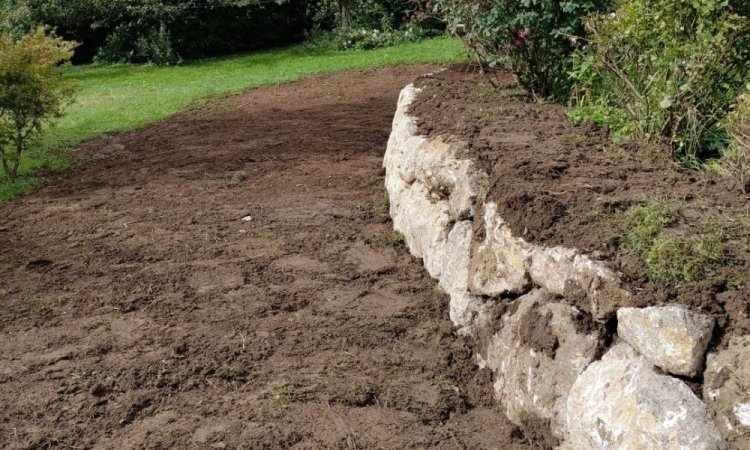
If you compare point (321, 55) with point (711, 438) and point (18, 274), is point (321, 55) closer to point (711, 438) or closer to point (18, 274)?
point (18, 274)

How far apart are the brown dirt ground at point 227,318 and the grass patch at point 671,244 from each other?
112 cm

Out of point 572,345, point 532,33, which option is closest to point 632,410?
point 572,345

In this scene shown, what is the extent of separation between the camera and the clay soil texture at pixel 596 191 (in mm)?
3223

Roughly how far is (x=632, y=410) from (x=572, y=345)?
0.58 metres

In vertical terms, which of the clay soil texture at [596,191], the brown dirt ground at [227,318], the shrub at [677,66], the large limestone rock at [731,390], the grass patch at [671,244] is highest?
the shrub at [677,66]

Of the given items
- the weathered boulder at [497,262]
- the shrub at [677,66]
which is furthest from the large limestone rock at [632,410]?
the shrub at [677,66]

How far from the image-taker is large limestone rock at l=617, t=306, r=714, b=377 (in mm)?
2955

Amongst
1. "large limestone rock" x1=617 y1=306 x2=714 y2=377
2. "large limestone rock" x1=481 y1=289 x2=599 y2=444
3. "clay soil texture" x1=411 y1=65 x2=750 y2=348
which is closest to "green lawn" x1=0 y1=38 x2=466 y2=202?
"clay soil texture" x1=411 y1=65 x2=750 y2=348

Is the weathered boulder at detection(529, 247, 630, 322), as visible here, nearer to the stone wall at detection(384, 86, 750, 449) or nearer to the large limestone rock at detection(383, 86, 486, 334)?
the stone wall at detection(384, 86, 750, 449)

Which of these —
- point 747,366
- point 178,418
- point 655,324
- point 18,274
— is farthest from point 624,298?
point 18,274

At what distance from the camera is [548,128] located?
591 cm

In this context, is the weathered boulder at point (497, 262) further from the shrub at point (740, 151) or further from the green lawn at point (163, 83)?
the green lawn at point (163, 83)

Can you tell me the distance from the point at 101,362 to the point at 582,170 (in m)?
3.19

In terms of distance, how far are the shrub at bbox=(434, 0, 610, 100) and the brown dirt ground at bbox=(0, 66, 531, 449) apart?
181 centimetres
